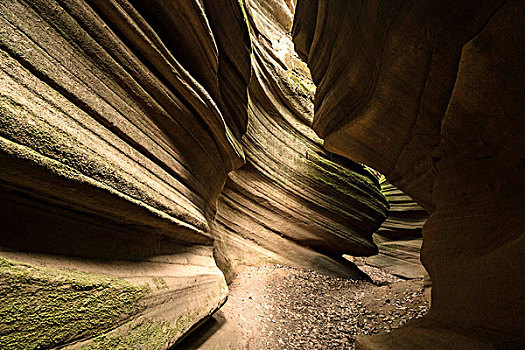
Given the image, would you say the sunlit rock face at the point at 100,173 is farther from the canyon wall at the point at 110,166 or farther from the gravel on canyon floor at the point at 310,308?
the gravel on canyon floor at the point at 310,308

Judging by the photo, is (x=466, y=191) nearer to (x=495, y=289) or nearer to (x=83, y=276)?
(x=495, y=289)

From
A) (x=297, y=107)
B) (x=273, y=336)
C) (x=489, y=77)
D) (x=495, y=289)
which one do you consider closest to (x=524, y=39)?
(x=489, y=77)

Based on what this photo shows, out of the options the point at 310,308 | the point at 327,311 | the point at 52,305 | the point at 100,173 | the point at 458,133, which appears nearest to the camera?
the point at 52,305

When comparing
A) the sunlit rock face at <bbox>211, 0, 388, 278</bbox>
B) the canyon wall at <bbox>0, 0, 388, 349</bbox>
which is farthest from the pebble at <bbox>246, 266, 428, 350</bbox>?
the canyon wall at <bbox>0, 0, 388, 349</bbox>

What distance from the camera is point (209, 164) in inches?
163

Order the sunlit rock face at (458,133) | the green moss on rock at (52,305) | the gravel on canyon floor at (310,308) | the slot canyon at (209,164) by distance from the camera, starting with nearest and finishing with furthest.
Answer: the green moss on rock at (52,305), the slot canyon at (209,164), the sunlit rock face at (458,133), the gravel on canyon floor at (310,308)

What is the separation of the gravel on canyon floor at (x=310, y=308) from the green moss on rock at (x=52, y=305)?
2.20 metres

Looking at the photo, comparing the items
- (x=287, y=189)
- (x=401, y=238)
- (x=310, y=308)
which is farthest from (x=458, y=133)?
(x=401, y=238)

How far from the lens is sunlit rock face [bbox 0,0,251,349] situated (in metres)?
1.35

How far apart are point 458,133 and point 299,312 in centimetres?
414

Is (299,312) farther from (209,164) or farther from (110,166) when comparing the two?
(110,166)

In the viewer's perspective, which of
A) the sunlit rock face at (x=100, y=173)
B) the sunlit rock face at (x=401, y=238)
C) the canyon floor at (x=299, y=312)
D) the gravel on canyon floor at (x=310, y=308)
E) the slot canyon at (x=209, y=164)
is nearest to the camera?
the sunlit rock face at (x=100, y=173)

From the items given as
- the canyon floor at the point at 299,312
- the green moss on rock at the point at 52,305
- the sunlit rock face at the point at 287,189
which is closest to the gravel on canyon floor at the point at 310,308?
the canyon floor at the point at 299,312

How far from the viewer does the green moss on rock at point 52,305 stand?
118 centimetres
